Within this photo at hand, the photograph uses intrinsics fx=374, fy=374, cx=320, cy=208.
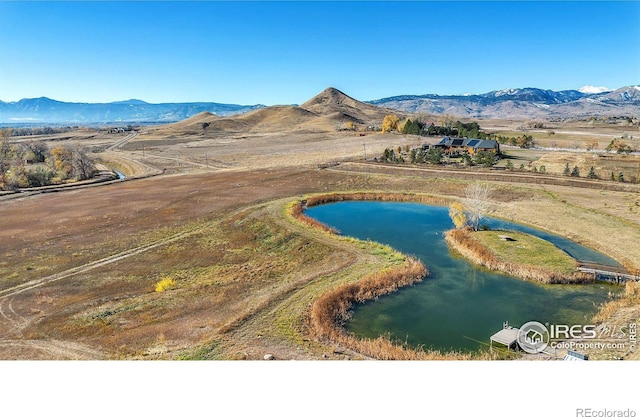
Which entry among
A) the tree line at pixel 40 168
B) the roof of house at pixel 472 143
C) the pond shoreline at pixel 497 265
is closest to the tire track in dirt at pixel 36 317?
the pond shoreline at pixel 497 265

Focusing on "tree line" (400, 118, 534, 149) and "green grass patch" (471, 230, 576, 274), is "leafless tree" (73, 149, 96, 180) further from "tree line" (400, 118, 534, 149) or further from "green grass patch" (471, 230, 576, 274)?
"tree line" (400, 118, 534, 149)

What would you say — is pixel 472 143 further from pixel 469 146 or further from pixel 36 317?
pixel 36 317

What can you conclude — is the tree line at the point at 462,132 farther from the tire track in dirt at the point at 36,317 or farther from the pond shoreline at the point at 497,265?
the tire track in dirt at the point at 36,317

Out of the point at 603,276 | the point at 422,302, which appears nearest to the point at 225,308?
the point at 422,302

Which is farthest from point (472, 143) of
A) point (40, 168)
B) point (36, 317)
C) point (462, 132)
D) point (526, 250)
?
point (40, 168)

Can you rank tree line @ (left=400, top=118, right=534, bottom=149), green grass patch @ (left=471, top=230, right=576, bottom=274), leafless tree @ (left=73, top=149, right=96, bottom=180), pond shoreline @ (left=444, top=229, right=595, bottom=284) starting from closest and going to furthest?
pond shoreline @ (left=444, top=229, right=595, bottom=284)
green grass patch @ (left=471, top=230, right=576, bottom=274)
leafless tree @ (left=73, top=149, right=96, bottom=180)
tree line @ (left=400, top=118, right=534, bottom=149)

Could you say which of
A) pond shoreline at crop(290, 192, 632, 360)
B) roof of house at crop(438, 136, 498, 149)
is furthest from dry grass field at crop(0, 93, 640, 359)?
roof of house at crop(438, 136, 498, 149)
